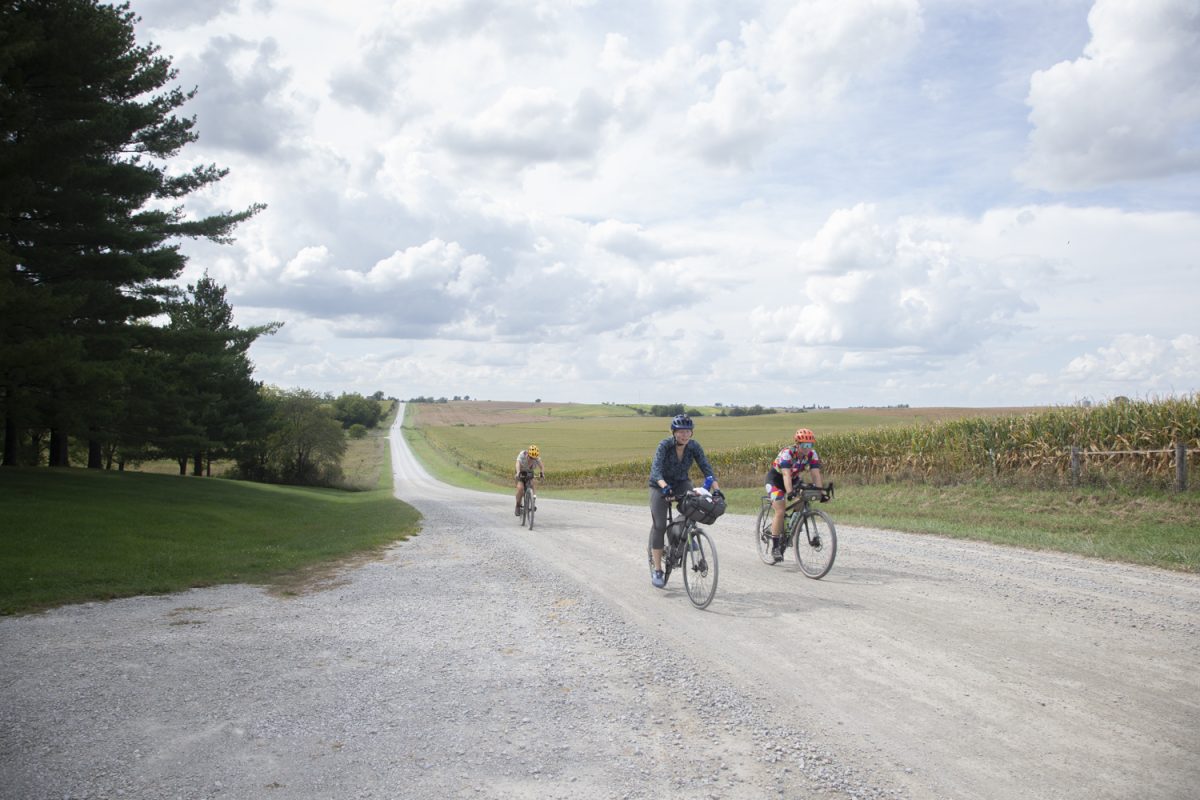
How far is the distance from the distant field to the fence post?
7.70 m

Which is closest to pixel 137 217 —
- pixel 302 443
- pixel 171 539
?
pixel 171 539

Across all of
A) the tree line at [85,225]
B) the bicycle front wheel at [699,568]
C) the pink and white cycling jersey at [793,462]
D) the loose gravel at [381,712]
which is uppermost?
the tree line at [85,225]

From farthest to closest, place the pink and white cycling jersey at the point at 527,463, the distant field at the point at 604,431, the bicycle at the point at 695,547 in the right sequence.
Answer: the distant field at the point at 604,431, the pink and white cycling jersey at the point at 527,463, the bicycle at the point at 695,547

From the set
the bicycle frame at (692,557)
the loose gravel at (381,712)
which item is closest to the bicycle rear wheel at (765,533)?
the bicycle frame at (692,557)

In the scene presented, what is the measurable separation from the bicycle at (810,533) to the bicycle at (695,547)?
1.87 metres

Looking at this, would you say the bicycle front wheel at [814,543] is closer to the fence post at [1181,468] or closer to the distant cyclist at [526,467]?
the distant cyclist at [526,467]

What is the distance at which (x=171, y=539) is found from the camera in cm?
1491

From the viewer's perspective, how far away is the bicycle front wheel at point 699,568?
8.09m

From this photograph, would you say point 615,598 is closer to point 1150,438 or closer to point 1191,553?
point 1191,553

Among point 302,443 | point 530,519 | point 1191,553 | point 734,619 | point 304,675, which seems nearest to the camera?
point 304,675

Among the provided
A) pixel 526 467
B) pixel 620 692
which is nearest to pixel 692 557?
pixel 620 692

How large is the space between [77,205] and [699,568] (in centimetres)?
1813

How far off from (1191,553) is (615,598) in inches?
360

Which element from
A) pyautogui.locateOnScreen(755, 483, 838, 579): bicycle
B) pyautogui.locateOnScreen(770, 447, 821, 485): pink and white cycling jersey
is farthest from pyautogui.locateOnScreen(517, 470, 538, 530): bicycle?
pyautogui.locateOnScreen(770, 447, 821, 485): pink and white cycling jersey
